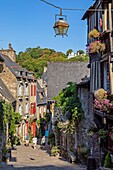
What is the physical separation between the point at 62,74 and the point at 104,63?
19.5 meters

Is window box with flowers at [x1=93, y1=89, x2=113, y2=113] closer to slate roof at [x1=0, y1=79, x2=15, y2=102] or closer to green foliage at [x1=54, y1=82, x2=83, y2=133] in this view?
green foliage at [x1=54, y1=82, x2=83, y2=133]

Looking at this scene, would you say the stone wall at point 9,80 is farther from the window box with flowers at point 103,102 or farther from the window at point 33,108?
the window box with flowers at point 103,102

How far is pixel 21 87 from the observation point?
112 feet

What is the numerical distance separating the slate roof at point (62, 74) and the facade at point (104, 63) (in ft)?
55.4

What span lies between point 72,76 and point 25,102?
279 inches

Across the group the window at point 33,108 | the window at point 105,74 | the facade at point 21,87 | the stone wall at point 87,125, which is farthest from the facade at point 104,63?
the window at point 33,108

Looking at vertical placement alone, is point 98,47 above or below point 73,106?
above

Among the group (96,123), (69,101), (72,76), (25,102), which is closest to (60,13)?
(96,123)

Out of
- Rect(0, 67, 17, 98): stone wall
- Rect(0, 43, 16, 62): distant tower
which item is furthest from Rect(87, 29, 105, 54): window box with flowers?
Rect(0, 43, 16, 62): distant tower

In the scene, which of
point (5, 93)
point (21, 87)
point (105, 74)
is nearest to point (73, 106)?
point (105, 74)

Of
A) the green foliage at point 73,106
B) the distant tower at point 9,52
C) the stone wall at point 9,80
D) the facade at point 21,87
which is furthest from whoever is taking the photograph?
the distant tower at point 9,52

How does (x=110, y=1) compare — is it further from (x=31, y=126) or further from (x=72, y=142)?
(x=31, y=126)

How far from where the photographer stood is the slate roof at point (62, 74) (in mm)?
31312

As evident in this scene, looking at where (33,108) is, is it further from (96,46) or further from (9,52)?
(96,46)
